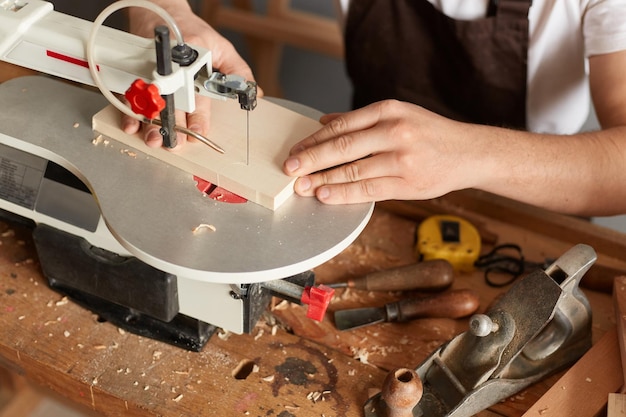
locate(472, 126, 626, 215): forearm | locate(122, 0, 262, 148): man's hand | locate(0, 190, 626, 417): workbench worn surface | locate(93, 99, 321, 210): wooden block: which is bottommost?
locate(0, 190, 626, 417): workbench worn surface

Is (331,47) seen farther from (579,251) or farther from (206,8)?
(579,251)

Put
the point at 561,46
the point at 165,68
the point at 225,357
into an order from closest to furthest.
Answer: the point at 165,68 → the point at 225,357 → the point at 561,46

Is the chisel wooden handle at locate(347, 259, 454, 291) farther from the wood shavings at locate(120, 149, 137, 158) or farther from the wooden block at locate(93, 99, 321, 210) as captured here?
the wood shavings at locate(120, 149, 137, 158)

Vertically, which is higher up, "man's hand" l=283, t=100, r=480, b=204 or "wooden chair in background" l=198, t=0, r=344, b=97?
"man's hand" l=283, t=100, r=480, b=204

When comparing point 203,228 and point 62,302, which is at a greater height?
point 203,228

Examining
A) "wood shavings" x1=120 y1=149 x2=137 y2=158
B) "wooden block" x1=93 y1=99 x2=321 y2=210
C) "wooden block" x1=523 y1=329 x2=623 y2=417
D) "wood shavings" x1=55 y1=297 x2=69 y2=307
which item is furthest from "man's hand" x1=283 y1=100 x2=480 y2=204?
"wood shavings" x1=55 y1=297 x2=69 y2=307

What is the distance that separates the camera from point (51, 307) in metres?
1.32

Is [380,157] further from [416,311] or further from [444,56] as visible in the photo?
[444,56]

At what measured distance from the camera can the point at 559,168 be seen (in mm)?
1345

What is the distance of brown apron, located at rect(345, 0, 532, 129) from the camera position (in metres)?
1.69

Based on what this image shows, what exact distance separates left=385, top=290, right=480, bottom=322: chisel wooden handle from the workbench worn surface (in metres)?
0.02

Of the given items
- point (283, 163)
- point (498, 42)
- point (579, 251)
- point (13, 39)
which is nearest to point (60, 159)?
point (13, 39)

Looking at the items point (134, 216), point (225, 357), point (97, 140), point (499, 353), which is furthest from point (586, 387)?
point (97, 140)

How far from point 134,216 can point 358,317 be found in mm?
465
